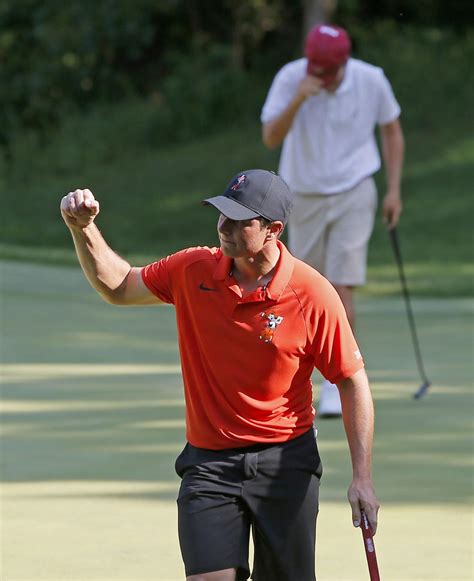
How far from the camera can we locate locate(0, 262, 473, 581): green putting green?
5.94m

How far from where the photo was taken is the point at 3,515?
21.6 ft

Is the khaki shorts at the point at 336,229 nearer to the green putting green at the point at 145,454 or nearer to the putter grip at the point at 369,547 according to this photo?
the green putting green at the point at 145,454

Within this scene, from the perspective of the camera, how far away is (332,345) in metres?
4.54

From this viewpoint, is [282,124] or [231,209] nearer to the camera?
[231,209]

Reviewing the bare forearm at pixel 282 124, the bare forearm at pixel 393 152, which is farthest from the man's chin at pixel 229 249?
the bare forearm at pixel 393 152

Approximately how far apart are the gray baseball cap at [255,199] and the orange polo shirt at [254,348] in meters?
0.19

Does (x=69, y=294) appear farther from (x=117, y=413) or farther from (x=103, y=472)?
(x=103, y=472)

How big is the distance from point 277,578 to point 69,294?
1083cm

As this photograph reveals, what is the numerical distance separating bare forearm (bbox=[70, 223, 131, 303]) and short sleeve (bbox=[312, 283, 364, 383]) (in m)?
0.67

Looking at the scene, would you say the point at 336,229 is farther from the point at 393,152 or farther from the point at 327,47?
the point at 327,47

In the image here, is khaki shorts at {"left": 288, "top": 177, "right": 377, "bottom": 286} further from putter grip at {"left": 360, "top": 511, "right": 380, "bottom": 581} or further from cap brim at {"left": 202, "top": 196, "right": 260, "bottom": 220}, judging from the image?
putter grip at {"left": 360, "top": 511, "right": 380, "bottom": 581}

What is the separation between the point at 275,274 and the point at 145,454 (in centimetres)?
341

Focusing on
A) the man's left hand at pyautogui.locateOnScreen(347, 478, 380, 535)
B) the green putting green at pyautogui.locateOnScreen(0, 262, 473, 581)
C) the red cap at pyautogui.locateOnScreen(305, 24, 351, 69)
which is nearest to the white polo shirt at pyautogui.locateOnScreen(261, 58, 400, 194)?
the red cap at pyautogui.locateOnScreen(305, 24, 351, 69)

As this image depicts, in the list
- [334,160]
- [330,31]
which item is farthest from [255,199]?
[334,160]
